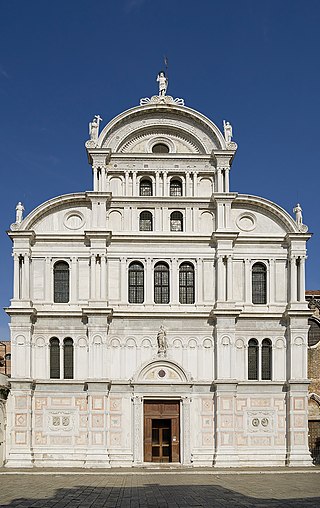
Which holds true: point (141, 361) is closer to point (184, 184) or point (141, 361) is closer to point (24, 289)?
point (24, 289)

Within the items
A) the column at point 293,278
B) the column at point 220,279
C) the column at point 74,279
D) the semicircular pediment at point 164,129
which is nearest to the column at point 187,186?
the semicircular pediment at point 164,129

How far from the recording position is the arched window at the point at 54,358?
39.3 metres

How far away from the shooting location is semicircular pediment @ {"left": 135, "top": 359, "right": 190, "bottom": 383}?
39.3 metres

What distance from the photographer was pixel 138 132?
42.1 m

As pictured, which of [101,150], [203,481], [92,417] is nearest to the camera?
[203,481]

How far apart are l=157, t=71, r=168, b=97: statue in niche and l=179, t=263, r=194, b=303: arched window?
1004 cm

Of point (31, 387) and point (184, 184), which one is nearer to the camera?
point (31, 387)

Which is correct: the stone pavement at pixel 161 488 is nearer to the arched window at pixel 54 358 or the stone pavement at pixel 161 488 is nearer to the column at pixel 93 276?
the arched window at pixel 54 358

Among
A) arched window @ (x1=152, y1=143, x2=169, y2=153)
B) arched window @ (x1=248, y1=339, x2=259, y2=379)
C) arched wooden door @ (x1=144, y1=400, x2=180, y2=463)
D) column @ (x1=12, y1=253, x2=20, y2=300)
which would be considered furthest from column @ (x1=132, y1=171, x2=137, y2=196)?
arched wooden door @ (x1=144, y1=400, x2=180, y2=463)

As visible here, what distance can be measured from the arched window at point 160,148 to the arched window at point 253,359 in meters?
11.6

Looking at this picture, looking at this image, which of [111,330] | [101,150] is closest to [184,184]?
[101,150]

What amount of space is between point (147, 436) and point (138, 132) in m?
16.6

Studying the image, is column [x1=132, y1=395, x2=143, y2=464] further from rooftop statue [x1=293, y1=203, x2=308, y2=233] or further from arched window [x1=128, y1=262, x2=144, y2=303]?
rooftop statue [x1=293, y1=203, x2=308, y2=233]

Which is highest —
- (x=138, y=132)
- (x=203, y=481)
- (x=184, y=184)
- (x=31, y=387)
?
(x=138, y=132)
